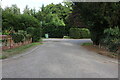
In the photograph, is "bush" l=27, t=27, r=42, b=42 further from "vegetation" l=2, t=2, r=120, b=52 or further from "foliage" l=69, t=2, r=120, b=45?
"foliage" l=69, t=2, r=120, b=45

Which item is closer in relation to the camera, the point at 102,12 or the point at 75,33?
the point at 102,12

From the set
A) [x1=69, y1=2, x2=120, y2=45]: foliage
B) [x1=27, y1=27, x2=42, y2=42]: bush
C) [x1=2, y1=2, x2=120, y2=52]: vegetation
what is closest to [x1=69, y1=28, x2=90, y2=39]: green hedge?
[x1=2, y1=2, x2=120, y2=52]: vegetation

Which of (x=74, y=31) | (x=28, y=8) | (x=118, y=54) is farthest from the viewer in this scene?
(x=28, y=8)

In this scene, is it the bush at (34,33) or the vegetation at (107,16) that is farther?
the bush at (34,33)

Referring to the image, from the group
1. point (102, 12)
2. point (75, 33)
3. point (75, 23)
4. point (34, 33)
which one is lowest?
point (34, 33)

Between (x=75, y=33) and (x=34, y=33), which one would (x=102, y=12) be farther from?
(x=75, y=33)

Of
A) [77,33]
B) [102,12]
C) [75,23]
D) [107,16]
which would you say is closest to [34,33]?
[75,23]

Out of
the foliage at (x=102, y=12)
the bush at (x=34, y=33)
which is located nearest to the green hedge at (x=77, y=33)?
the bush at (x=34, y=33)

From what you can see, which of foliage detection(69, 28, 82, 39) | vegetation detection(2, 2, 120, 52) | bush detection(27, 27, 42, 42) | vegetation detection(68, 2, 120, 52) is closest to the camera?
vegetation detection(68, 2, 120, 52)

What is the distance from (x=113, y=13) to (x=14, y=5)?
80.3ft

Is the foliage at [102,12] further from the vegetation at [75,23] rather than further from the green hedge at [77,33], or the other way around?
the green hedge at [77,33]

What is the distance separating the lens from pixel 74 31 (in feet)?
84.2

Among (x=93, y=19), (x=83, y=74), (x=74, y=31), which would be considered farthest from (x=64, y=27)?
(x=83, y=74)

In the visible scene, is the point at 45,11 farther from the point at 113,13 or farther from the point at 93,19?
the point at 113,13
